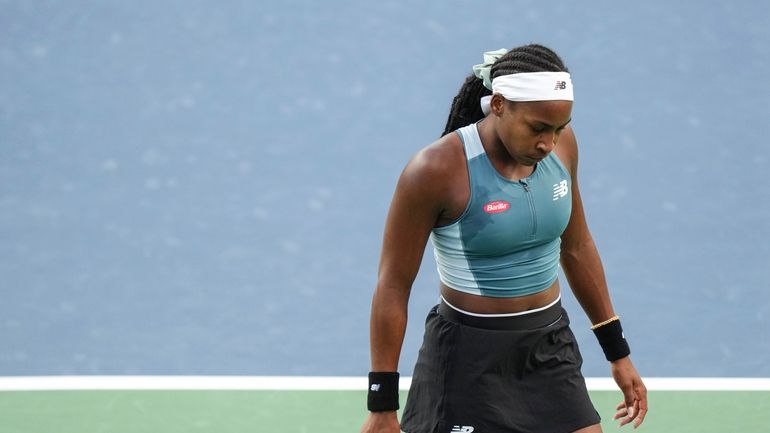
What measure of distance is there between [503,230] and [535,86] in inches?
14.1

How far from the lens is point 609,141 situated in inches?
270

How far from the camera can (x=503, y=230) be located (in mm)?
3156

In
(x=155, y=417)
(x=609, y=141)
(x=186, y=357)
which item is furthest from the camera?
(x=609, y=141)

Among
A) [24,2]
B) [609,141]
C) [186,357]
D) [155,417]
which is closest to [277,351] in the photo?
[186,357]

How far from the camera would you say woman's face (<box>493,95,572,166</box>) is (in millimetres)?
3066

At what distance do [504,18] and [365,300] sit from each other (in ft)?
6.31

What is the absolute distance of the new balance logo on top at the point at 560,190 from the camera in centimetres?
325

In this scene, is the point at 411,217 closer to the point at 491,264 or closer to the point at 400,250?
the point at 400,250

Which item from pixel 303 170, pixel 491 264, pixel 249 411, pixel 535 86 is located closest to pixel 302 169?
pixel 303 170

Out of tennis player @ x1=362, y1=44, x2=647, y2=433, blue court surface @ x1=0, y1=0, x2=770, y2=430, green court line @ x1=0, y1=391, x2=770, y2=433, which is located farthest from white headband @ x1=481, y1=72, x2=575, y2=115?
blue court surface @ x1=0, y1=0, x2=770, y2=430

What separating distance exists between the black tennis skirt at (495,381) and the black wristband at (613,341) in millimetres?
245

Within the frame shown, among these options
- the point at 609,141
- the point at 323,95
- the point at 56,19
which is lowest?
the point at 609,141

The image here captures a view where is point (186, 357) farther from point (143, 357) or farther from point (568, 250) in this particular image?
point (568, 250)

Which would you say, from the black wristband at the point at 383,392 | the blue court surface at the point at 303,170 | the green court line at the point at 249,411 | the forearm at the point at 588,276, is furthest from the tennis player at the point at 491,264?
the blue court surface at the point at 303,170
